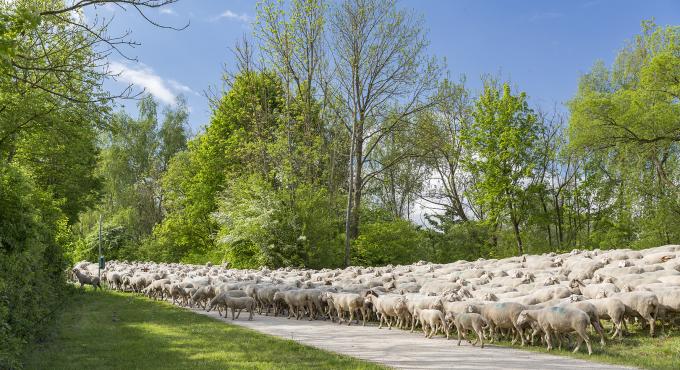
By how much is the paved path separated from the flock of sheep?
57 cm

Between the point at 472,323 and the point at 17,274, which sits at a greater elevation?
the point at 17,274

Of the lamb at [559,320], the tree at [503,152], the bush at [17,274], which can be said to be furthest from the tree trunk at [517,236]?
the bush at [17,274]

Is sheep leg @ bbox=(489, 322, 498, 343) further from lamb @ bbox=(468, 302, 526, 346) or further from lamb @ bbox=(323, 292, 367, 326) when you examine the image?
lamb @ bbox=(323, 292, 367, 326)

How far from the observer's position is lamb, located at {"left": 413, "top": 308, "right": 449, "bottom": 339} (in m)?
12.5

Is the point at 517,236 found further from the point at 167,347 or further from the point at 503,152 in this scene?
the point at 167,347

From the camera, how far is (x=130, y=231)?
5797 centimetres

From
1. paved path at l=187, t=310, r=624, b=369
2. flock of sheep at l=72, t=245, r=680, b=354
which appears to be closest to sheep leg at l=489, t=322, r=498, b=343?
flock of sheep at l=72, t=245, r=680, b=354

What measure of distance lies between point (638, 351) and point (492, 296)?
3.75 metres

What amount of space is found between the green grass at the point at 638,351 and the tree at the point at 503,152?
28.3m

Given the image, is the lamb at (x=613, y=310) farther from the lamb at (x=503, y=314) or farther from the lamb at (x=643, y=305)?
the lamb at (x=503, y=314)

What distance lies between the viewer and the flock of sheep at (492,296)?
11.2 m

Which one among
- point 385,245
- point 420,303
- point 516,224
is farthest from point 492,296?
point 516,224

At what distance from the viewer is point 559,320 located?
34.8 ft

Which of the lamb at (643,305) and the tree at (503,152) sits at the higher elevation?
the tree at (503,152)
